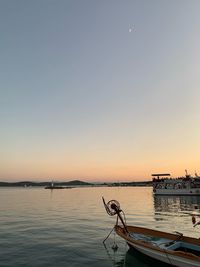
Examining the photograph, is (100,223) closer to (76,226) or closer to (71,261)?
(76,226)

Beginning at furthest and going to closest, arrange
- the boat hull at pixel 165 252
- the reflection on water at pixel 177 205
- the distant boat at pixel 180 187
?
the distant boat at pixel 180 187, the reflection on water at pixel 177 205, the boat hull at pixel 165 252

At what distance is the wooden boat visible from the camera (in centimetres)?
1501

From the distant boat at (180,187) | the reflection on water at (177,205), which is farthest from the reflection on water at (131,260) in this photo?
the distant boat at (180,187)

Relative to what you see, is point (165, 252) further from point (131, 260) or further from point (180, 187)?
point (180, 187)

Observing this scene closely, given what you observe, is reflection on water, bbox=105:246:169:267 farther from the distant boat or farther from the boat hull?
the distant boat

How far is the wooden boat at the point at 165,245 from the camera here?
1501cm

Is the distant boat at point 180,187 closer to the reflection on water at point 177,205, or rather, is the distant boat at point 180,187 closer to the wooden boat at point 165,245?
the reflection on water at point 177,205

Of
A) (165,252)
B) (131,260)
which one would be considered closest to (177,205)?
(131,260)

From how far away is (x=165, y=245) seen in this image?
18.5 meters

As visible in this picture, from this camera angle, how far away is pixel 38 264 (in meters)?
17.9

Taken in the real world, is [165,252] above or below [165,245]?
above

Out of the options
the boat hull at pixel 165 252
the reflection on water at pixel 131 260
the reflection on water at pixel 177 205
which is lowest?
the reflection on water at pixel 131 260

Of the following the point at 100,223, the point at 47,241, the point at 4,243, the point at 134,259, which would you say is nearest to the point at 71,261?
the point at 134,259

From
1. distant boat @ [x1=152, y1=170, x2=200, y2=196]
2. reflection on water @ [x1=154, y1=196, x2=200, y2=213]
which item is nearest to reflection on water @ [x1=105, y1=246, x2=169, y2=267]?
reflection on water @ [x1=154, y1=196, x2=200, y2=213]
